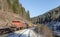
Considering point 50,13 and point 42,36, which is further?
point 50,13

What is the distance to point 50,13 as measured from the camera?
155 m

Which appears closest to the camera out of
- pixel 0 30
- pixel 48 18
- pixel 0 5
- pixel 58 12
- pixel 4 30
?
pixel 0 30

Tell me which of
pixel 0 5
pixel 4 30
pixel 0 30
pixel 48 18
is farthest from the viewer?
pixel 48 18

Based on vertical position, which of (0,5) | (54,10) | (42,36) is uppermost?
(54,10)

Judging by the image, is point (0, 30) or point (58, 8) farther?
point (58, 8)

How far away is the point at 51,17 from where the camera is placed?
14675cm

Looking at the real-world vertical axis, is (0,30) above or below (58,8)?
below

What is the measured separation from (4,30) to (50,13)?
13726 cm

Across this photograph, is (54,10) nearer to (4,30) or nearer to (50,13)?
(50,13)

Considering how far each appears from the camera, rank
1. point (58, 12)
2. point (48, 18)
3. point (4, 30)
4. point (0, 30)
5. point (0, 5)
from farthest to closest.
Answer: point (58, 12) < point (48, 18) < point (0, 5) < point (4, 30) < point (0, 30)

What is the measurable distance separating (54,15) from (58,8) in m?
8.12

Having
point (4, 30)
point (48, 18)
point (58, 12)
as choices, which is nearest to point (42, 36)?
point (4, 30)

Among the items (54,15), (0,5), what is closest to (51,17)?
(54,15)

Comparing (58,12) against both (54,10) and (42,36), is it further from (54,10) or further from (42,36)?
(42,36)
